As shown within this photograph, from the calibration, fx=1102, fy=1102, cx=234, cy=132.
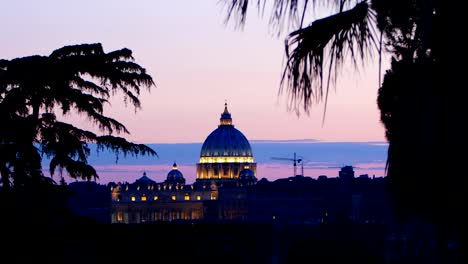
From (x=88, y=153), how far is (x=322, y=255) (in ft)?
19.2

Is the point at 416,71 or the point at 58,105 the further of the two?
the point at 58,105

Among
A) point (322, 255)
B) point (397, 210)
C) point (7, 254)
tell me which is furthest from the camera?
point (322, 255)

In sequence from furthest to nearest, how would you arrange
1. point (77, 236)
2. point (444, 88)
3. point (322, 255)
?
point (322, 255) → point (77, 236) → point (444, 88)

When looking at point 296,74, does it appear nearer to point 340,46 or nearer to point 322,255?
point 340,46

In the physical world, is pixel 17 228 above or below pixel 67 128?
below

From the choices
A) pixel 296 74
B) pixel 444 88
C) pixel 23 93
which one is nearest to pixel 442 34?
pixel 444 88

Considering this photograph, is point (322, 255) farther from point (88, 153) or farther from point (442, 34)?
point (442, 34)

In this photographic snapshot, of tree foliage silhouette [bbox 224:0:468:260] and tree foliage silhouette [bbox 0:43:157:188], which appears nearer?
tree foliage silhouette [bbox 224:0:468:260]

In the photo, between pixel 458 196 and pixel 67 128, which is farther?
pixel 67 128

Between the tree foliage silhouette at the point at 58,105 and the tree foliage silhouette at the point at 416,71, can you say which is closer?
the tree foliage silhouette at the point at 416,71

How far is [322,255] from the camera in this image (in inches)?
608

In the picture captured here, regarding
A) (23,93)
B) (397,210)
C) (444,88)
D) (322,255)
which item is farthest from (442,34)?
(322,255)

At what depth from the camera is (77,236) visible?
9180 mm

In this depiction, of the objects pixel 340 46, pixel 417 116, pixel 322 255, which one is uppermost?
pixel 340 46
